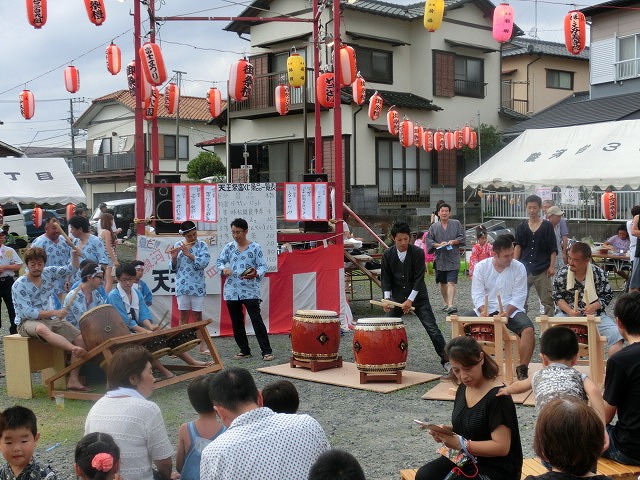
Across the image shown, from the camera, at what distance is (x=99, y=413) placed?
3.88 meters

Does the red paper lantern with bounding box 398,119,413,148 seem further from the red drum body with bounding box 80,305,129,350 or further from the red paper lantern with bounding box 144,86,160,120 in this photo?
the red drum body with bounding box 80,305,129,350

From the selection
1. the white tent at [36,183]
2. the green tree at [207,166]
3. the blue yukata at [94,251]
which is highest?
the green tree at [207,166]

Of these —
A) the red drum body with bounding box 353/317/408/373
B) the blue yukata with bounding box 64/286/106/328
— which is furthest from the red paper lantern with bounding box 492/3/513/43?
the blue yukata with bounding box 64/286/106/328

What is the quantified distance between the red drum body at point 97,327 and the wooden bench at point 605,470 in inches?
154

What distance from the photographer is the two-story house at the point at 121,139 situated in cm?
4281

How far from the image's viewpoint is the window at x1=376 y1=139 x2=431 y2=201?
87.5 ft

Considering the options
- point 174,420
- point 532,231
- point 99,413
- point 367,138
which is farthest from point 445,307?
point 367,138

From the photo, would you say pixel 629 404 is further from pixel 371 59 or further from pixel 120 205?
pixel 120 205

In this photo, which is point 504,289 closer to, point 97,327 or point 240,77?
point 97,327

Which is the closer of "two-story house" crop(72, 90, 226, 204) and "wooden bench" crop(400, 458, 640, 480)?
"wooden bench" crop(400, 458, 640, 480)

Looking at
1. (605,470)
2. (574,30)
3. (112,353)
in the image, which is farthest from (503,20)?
(605,470)

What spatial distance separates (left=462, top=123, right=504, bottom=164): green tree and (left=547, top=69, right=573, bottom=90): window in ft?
19.9

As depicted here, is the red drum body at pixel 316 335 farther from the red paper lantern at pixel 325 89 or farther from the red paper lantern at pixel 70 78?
the red paper lantern at pixel 70 78

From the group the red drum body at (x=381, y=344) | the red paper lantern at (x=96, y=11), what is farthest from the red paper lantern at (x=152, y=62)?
the red drum body at (x=381, y=344)
